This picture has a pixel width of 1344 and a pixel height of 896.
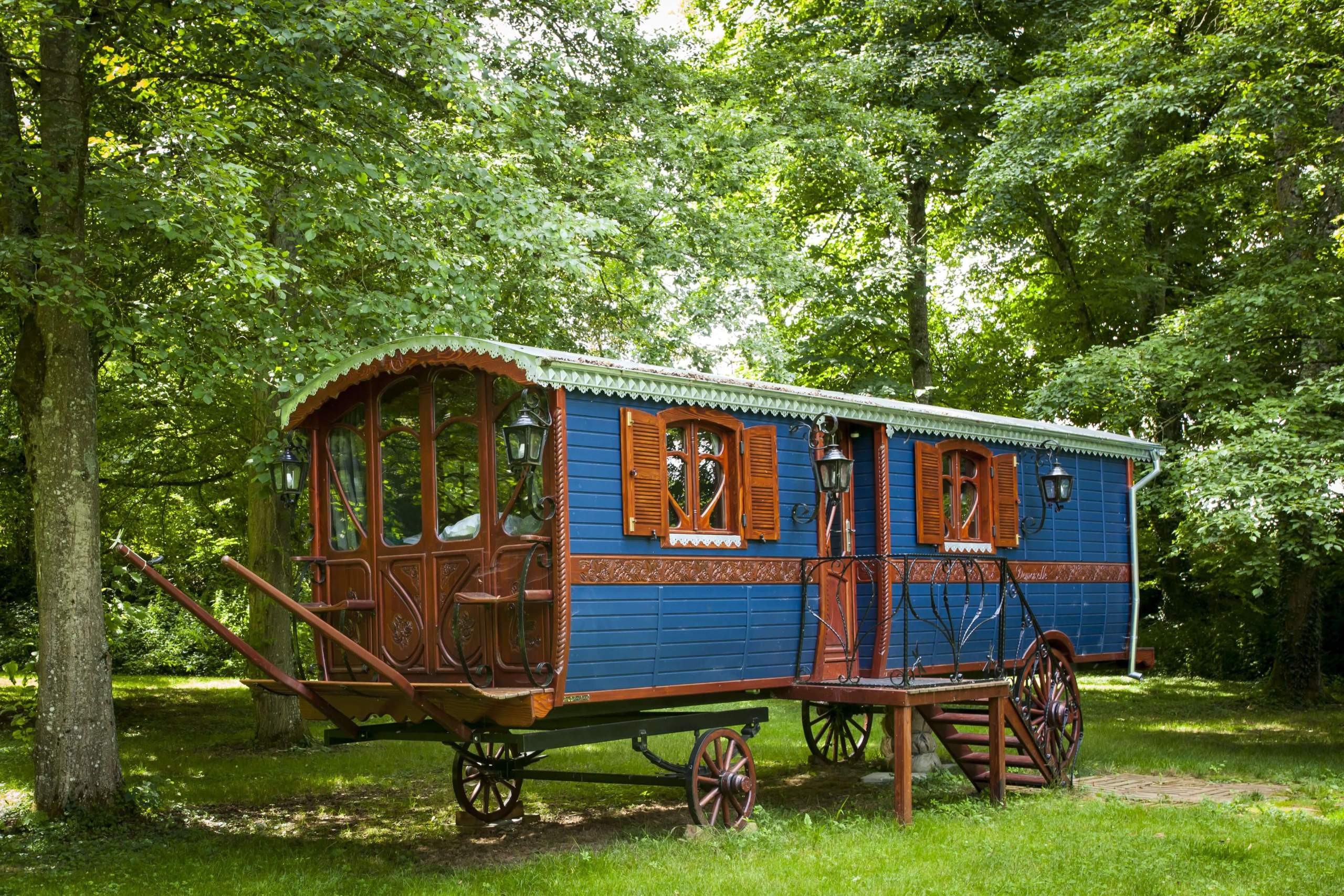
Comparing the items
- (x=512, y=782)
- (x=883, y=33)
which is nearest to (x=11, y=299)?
(x=512, y=782)

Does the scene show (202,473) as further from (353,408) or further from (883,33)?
(883,33)

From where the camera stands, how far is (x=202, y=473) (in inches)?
689

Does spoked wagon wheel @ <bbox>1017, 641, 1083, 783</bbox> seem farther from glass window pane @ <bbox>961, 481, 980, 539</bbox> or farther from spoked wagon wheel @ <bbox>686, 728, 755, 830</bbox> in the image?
spoked wagon wheel @ <bbox>686, 728, 755, 830</bbox>

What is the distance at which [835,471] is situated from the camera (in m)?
9.90

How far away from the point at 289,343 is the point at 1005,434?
22.4ft

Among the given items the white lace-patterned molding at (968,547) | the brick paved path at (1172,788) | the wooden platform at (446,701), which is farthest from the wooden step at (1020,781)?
the wooden platform at (446,701)

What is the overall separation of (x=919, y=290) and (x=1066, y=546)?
9.96 metres

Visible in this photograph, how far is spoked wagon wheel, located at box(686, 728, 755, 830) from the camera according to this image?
912cm

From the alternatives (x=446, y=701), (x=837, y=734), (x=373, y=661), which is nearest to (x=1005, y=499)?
(x=837, y=734)

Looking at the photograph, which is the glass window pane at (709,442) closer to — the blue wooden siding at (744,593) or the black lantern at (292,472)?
the blue wooden siding at (744,593)

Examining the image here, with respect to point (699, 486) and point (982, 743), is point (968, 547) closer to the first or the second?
point (982, 743)

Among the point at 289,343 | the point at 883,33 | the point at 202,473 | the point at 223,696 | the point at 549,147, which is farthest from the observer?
the point at 223,696

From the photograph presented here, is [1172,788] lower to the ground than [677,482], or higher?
lower

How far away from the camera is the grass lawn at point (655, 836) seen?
7820 mm
